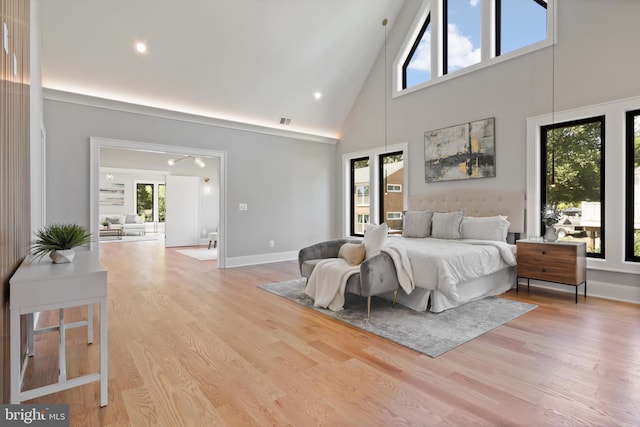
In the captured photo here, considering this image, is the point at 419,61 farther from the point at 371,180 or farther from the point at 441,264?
the point at 441,264

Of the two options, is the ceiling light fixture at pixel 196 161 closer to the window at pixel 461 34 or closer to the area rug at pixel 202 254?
the area rug at pixel 202 254

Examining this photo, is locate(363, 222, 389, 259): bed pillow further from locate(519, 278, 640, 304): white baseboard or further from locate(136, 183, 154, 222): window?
locate(136, 183, 154, 222): window

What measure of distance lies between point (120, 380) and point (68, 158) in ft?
13.1

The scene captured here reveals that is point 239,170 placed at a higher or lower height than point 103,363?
higher

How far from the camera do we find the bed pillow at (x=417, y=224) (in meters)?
5.15

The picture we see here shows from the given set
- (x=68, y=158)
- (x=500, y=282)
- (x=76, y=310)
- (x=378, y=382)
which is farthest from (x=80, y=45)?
(x=500, y=282)

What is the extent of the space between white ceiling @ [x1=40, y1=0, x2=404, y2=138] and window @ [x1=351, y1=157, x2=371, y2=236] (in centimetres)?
143

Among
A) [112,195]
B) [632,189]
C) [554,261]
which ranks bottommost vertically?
[554,261]

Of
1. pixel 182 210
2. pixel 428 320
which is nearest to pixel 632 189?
pixel 428 320

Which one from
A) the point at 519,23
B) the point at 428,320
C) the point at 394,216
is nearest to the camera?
the point at 428,320

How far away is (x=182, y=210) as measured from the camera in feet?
32.5

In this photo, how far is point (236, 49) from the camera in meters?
5.34

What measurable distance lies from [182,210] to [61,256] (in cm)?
829

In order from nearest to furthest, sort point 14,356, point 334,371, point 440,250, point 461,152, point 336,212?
point 14,356, point 334,371, point 440,250, point 461,152, point 336,212
